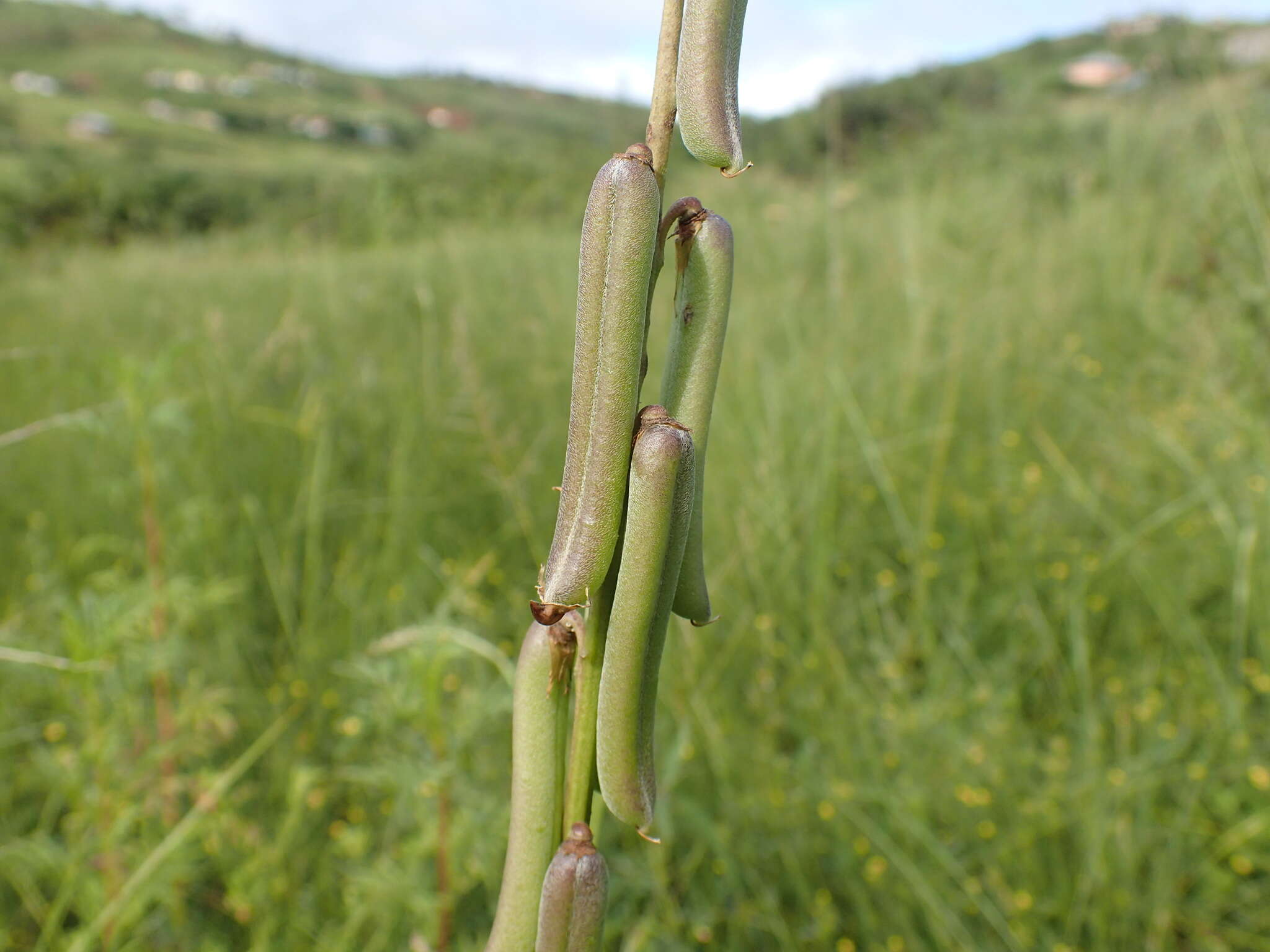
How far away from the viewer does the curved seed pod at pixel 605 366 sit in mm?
413

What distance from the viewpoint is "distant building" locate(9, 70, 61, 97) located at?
23.1 metres

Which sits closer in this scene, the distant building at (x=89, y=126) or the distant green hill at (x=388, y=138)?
the distant green hill at (x=388, y=138)

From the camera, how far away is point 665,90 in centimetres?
45

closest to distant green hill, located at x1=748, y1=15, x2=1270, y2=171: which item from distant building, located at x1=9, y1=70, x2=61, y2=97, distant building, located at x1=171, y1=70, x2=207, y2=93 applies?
distant building, located at x1=9, y1=70, x2=61, y2=97

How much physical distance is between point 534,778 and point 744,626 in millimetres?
1457

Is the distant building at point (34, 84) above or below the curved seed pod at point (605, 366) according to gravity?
above

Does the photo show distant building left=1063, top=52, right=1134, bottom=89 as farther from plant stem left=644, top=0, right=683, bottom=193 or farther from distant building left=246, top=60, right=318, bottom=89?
distant building left=246, top=60, right=318, bottom=89

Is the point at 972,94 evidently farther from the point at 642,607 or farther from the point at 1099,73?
the point at 642,607

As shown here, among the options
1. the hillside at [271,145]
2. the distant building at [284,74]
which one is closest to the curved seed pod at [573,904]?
the hillside at [271,145]

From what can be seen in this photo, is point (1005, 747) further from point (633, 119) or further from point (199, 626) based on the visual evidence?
point (633, 119)

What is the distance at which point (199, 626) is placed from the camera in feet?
6.95

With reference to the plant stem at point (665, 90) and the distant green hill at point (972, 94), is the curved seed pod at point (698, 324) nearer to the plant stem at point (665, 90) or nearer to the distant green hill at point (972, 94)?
the plant stem at point (665, 90)

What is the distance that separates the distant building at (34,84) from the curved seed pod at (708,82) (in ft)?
92.1

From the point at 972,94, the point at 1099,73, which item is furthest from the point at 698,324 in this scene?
the point at 972,94
